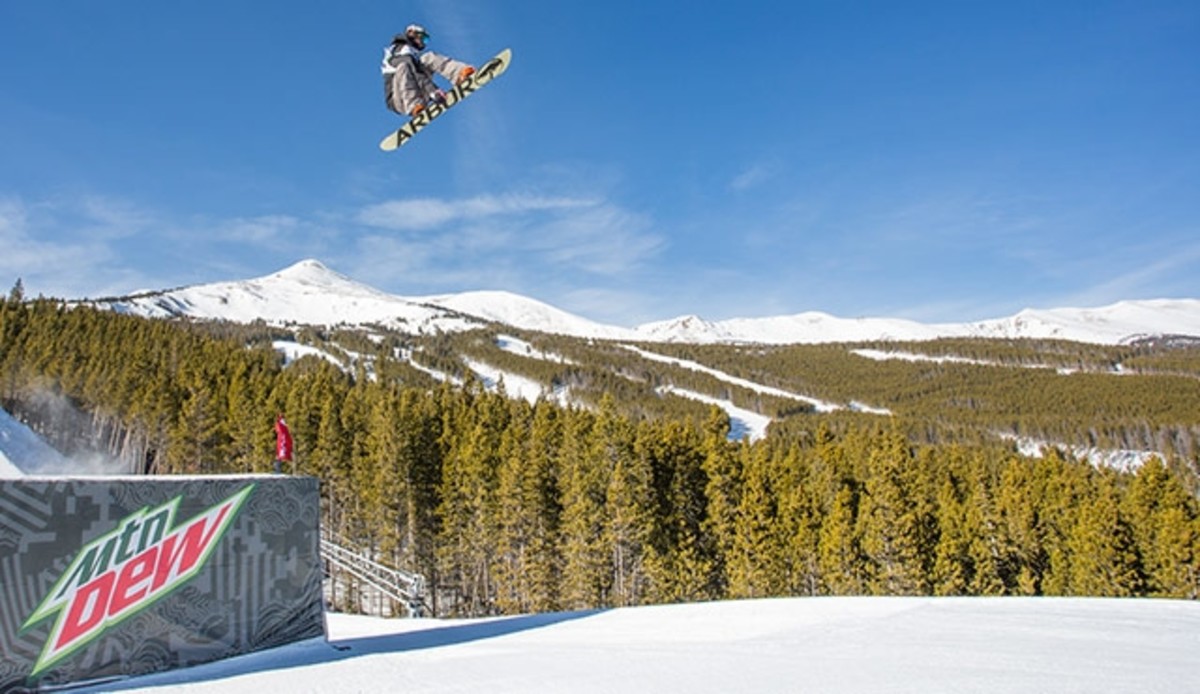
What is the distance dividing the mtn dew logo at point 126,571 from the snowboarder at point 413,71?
6.80 meters

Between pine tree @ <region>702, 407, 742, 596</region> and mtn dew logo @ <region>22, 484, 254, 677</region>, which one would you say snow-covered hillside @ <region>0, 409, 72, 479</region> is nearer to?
pine tree @ <region>702, 407, 742, 596</region>

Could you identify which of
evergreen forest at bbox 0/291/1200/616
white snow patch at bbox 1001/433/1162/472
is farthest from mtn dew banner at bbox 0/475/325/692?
white snow patch at bbox 1001/433/1162/472

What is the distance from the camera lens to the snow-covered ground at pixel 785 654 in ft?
22.1

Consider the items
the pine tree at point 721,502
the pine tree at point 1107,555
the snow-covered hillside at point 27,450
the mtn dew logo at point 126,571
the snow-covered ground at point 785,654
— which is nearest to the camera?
the snow-covered ground at point 785,654

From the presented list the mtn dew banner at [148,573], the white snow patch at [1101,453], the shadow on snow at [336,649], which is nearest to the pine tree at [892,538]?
the shadow on snow at [336,649]

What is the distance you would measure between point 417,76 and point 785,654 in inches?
373

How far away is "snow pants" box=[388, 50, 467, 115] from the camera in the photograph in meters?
9.38

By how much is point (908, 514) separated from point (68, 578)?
30669mm

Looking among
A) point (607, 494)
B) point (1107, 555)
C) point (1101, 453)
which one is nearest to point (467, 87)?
point (607, 494)

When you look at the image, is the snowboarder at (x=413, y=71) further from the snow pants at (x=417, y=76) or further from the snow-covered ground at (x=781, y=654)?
the snow-covered ground at (x=781, y=654)

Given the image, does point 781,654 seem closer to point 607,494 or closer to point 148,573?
point 148,573

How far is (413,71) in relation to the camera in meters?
9.41

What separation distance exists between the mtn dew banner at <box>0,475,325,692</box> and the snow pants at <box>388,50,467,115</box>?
257 inches

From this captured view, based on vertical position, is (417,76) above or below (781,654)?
above
